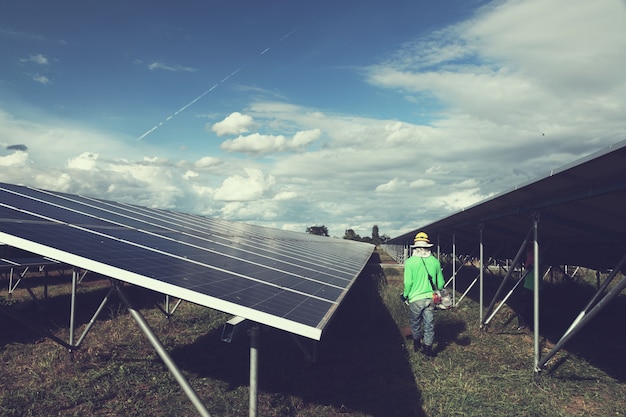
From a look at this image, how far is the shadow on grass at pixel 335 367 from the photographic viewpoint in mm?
6801

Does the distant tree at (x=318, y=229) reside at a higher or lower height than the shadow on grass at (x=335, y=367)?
lower

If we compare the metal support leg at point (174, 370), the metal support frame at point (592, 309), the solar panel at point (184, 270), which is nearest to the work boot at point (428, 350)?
the metal support frame at point (592, 309)

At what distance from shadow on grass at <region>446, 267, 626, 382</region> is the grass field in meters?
0.06

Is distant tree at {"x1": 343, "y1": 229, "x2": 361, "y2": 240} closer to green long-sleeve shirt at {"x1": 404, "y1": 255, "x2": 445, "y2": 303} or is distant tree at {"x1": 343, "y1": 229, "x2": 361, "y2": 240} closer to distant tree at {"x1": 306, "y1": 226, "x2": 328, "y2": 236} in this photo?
distant tree at {"x1": 306, "y1": 226, "x2": 328, "y2": 236}

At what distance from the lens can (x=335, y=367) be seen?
815 cm

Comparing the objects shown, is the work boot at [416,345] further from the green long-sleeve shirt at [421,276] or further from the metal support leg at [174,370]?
the metal support leg at [174,370]

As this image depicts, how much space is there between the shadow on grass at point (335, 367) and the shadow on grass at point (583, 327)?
3.32m

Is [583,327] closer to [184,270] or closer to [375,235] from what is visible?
[184,270]

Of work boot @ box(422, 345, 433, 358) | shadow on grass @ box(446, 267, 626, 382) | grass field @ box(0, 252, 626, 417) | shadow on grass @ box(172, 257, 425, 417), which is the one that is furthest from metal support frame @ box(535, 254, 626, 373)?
shadow on grass @ box(172, 257, 425, 417)

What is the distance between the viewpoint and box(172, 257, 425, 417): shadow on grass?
6801 millimetres

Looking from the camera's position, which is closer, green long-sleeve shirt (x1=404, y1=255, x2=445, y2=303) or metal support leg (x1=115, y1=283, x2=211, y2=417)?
metal support leg (x1=115, y1=283, x2=211, y2=417)

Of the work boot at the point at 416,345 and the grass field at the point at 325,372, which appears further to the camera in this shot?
the work boot at the point at 416,345

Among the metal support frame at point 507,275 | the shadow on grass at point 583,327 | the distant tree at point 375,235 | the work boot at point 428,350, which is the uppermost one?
the metal support frame at point 507,275

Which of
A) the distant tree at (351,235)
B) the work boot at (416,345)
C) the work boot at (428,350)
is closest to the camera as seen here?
the work boot at (428,350)
